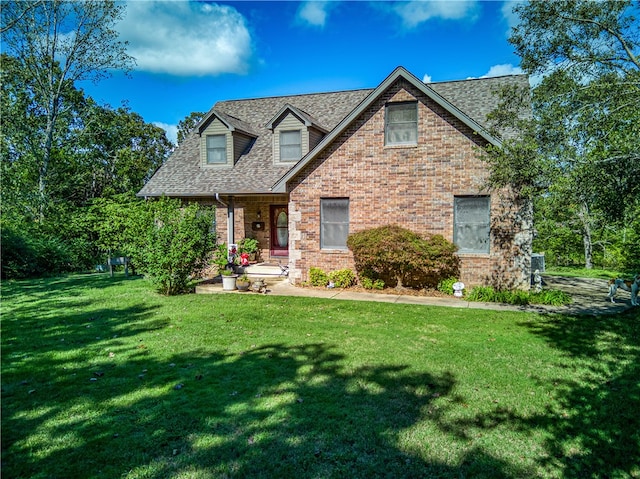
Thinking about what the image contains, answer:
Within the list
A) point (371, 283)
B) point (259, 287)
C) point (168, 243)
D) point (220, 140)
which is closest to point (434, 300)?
point (371, 283)

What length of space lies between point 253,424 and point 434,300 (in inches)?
→ 315

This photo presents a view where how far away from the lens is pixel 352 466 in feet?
12.3

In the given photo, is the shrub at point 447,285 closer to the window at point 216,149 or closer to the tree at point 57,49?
the window at point 216,149

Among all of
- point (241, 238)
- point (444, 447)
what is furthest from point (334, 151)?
point (444, 447)

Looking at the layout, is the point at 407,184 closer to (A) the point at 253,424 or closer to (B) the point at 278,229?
(B) the point at 278,229

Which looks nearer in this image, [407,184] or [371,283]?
[407,184]

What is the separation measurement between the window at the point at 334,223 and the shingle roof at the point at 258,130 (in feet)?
11.1

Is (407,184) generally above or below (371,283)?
above

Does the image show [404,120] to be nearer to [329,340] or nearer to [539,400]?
[329,340]

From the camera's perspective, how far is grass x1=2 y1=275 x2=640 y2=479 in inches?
151

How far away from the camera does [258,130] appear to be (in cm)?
1955

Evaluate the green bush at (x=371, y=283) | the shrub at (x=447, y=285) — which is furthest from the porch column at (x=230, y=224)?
the shrub at (x=447, y=285)

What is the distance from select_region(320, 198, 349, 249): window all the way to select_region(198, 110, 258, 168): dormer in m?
6.45

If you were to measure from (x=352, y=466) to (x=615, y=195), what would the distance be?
8.84 meters
